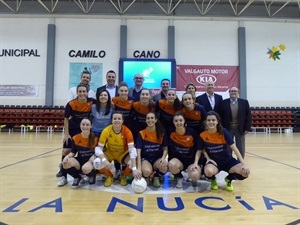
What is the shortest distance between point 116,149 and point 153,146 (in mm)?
509

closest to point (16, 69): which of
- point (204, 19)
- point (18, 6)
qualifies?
point (18, 6)

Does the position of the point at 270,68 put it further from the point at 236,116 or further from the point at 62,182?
the point at 62,182

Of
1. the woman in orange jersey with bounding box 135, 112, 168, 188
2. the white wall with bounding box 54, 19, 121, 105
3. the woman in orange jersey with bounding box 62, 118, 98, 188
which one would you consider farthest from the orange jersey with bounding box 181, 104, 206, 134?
the white wall with bounding box 54, 19, 121, 105

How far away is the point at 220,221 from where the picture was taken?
88.1 inches

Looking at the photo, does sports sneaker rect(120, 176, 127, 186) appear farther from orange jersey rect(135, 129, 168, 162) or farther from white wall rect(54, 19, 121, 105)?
white wall rect(54, 19, 121, 105)

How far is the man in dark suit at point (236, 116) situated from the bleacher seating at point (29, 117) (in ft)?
34.9

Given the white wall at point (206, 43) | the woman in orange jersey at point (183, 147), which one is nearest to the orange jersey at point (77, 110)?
the woman in orange jersey at point (183, 147)

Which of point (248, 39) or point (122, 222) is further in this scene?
point (248, 39)

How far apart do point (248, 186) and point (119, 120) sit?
1936 millimetres

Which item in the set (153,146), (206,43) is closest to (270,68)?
(206,43)

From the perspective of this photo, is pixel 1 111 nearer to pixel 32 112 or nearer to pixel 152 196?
pixel 32 112

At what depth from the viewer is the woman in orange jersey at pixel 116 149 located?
3.33 metres

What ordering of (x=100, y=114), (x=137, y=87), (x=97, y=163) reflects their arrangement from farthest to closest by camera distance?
1. (x=137, y=87)
2. (x=100, y=114)
3. (x=97, y=163)

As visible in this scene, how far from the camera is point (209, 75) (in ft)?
46.2
